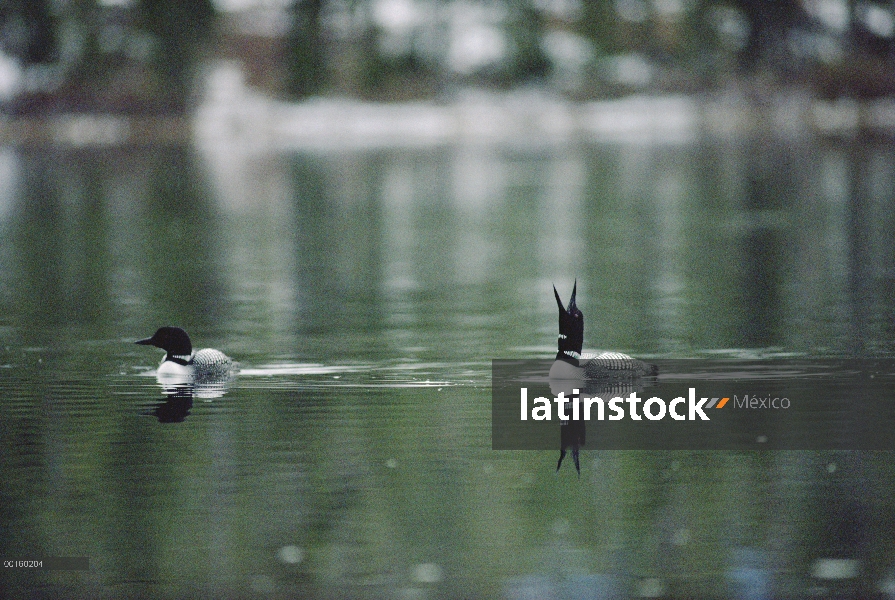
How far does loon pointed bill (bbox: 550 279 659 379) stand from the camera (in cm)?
1106

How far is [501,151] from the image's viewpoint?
70.1 m

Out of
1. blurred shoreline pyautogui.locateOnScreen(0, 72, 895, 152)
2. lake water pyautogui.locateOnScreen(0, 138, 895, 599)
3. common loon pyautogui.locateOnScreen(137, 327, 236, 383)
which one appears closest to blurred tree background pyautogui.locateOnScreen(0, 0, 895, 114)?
blurred shoreline pyautogui.locateOnScreen(0, 72, 895, 152)

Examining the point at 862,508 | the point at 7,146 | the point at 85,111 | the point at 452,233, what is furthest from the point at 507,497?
the point at 85,111

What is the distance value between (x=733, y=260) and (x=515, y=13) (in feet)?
292

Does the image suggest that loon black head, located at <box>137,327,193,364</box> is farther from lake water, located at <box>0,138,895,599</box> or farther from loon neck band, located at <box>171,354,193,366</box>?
lake water, located at <box>0,138,895,599</box>

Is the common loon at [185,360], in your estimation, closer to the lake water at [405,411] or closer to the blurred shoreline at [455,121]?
the lake water at [405,411]

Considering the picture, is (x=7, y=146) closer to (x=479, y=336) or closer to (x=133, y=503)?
(x=479, y=336)

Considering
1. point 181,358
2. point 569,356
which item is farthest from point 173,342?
point 569,356

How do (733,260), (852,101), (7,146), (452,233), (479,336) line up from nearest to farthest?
(479,336), (733,260), (452,233), (7,146), (852,101)

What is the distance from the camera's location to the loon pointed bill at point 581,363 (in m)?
11.1

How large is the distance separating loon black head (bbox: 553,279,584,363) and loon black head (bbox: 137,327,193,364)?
96.4 inches

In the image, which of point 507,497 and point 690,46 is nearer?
point 507,497

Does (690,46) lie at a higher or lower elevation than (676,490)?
higher

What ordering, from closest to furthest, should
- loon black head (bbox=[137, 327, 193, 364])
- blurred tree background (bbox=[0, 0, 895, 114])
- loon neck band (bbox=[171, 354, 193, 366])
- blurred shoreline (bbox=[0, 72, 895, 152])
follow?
loon black head (bbox=[137, 327, 193, 364])
loon neck band (bbox=[171, 354, 193, 366])
blurred shoreline (bbox=[0, 72, 895, 152])
blurred tree background (bbox=[0, 0, 895, 114])
